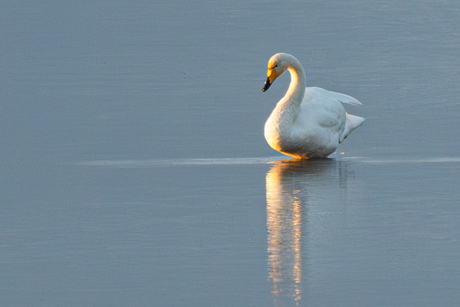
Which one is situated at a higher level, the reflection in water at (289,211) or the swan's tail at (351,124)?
the swan's tail at (351,124)

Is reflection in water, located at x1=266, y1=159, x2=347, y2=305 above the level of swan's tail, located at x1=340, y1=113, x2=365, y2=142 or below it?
below

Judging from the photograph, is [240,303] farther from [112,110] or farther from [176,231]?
[112,110]

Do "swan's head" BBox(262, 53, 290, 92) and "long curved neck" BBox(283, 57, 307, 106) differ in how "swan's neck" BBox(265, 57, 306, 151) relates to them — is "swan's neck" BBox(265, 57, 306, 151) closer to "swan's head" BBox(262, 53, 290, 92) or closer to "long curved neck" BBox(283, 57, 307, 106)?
"long curved neck" BBox(283, 57, 307, 106)

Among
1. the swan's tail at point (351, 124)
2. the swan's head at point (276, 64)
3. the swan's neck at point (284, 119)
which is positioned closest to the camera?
the swan's neck at point (284, 119)

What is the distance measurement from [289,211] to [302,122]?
3228 millimetres

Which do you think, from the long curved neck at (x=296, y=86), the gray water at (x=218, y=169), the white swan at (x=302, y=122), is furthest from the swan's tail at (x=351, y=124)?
the long curved neck at (x=296, y=86)

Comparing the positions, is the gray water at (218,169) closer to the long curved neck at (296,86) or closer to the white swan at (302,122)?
the white swan at (302,122)

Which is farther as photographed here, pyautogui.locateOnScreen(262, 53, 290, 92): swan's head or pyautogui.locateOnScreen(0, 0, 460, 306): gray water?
pyautogui.locateOnScreen(262, 53, 290, 92): swan's head

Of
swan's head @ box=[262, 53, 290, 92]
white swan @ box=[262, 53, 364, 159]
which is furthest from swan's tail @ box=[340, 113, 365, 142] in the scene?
swan's head @ box=[262, 53, 290, 92]

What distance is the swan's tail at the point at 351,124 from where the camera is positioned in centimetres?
1250

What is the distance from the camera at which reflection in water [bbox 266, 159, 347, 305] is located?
6656mm

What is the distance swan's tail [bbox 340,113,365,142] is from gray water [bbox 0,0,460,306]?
143 mm

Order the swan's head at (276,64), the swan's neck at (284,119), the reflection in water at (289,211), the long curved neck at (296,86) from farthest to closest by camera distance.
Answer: the swan's head at (276,64) → the long curved neck at (296,86) → the swan's neck at (284,119) → the reflection in water at (289,211)

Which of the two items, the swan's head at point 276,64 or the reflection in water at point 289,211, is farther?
the swan's head at point 276,64
